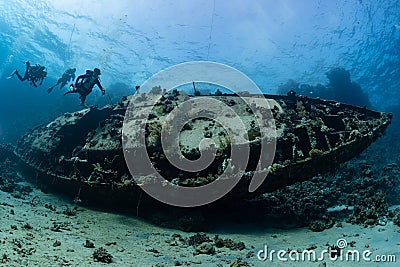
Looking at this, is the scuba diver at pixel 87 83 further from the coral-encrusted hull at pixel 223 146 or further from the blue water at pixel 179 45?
the blue water at pixel 179 45

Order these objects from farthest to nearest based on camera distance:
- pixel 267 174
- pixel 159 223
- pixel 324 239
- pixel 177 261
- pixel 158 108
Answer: pixel 158 108 → pixel 159 223 → pixel 267 174 → pixel 324 239 → pixel 177 261

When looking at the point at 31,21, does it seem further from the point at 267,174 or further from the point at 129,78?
the point at 267,174

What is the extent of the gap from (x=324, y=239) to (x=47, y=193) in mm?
11151

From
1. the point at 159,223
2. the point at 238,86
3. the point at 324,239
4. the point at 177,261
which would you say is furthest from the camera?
the point at 238,86

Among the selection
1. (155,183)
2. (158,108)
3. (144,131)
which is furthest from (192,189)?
(158,108)

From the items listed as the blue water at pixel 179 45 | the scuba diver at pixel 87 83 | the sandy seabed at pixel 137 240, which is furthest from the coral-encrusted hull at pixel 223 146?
the blue water at pixel 179 45

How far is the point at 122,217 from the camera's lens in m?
9.48

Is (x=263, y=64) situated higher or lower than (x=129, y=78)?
higher

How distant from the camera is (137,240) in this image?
291 inches

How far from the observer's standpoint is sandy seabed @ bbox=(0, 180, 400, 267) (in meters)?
5.18

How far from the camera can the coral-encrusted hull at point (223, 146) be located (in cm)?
853

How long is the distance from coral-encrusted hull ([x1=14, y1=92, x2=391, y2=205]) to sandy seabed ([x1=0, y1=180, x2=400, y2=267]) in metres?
1.23

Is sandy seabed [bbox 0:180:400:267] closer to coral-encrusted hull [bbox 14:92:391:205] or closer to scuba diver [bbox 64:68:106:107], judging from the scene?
coral-encrusted hull [bbox 14:92:391:205]

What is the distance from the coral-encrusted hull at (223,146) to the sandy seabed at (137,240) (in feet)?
4.04
